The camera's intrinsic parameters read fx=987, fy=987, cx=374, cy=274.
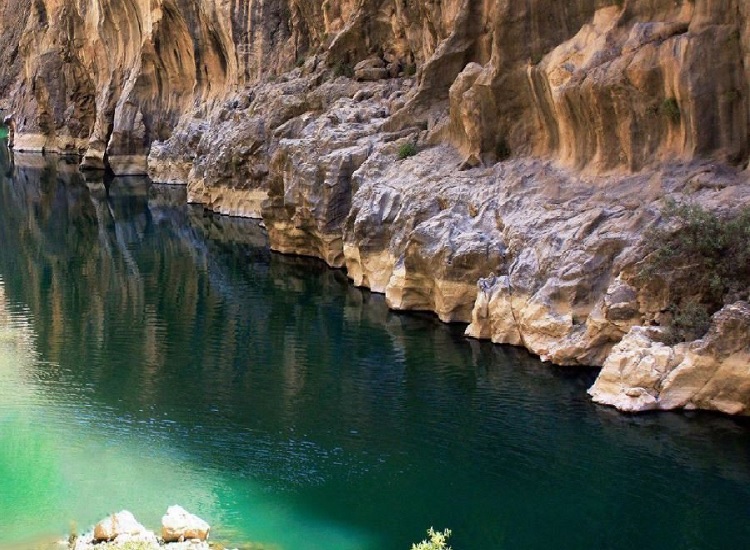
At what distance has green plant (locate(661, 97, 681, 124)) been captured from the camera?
22.8 m

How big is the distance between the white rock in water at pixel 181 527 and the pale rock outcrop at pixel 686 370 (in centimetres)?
871

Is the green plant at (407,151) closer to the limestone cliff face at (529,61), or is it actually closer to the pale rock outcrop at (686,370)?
the limestone cliff face at (529,61)

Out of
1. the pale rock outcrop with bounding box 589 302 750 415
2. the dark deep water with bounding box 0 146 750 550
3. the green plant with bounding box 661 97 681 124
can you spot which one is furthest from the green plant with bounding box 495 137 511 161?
the pale rock outcrop with bounding box 589 302 750 415

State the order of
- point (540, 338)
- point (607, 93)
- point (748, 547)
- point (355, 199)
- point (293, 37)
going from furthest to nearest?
1. point (293, 37)
2. point (355, 199)
3. point (607, 93)
4. point (540, 338)
5. point (748, 547)

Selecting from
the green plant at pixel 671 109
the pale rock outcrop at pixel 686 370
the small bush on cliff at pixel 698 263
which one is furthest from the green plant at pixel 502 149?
the pale rock outcrop at pixel 686 370

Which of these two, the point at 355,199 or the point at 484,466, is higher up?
the point at 355,199

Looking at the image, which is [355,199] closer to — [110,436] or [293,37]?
[110,436]

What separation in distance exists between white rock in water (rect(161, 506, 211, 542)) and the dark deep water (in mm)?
560

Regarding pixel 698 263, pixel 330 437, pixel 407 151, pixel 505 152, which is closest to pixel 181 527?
pixel 330 437

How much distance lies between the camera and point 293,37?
52.4 meters

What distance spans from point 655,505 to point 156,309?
17.4 meters

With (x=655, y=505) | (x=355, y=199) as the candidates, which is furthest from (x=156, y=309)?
(x=655, y=505)

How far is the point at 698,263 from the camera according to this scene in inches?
783

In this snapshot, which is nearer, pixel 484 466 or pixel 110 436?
pixel 484 466
